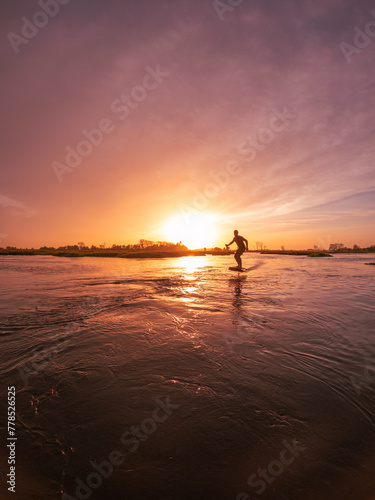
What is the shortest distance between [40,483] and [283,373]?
10.4 feet

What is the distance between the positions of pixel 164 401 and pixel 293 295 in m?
8.35

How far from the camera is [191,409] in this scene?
2691 mm

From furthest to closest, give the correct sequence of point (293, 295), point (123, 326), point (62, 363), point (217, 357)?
point (293, 295)
point (123, 326)
point (217, 357)
point (62, 363)

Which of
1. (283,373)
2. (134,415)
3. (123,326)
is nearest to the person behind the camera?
(134,415)

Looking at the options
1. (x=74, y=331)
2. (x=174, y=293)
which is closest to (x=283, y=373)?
(x=74, y=331)

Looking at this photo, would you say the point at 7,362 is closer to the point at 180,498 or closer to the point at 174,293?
the point at 180,498

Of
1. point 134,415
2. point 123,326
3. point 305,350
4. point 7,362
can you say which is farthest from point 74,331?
point 305,350

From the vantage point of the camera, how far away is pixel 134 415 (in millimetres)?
2576

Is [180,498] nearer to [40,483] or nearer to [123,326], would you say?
[40,483]

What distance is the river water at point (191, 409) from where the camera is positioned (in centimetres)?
185

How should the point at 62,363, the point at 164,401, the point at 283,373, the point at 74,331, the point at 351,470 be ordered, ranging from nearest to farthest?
the point at 351,470 < the point at 164,401 < the point at 283,373 < the point at 62,363 < the point at 74,331

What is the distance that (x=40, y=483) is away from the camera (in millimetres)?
1811

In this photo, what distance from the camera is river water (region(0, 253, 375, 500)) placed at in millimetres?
1852

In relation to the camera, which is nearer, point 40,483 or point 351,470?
point 40,483
